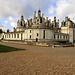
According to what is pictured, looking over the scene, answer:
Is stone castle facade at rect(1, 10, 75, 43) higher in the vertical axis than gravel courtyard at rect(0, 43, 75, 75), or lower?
higher

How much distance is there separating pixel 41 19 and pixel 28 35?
26810mm

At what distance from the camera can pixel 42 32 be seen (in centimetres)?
4922

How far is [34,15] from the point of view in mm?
73312

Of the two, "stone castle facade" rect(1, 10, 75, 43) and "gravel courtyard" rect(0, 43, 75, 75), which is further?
"stone castle facade" rect(1, 10, 75, 43)

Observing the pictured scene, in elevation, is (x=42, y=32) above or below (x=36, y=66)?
above

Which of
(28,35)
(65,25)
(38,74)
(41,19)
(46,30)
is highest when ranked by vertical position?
(41,19)

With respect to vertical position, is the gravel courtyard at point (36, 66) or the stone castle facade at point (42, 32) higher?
the stone castle facade at point (42, 32)

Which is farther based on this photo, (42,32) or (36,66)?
(42,32)

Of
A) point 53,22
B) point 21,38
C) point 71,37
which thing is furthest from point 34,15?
point 71,37

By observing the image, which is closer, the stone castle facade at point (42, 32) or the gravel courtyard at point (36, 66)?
the gravel courtyard at point (36, 66)

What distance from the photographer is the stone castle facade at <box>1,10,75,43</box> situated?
4916cm

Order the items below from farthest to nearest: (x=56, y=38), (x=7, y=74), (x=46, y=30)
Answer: (x=56, y=38) < (x=46, y=30) < (x=7, y=74)

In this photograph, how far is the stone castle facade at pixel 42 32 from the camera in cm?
4916

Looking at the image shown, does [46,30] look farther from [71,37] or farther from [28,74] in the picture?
[28,74]
